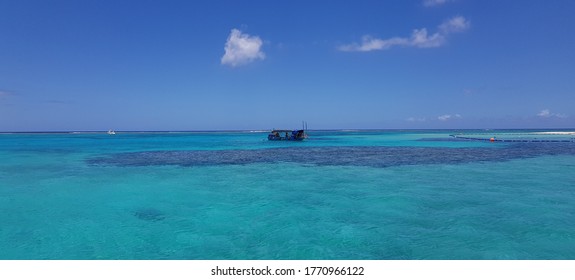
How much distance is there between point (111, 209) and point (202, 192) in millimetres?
3613

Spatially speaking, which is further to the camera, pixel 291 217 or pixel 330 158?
pixel 330 158

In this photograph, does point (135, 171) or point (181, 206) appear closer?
point (181, 206)

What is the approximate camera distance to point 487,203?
36.0 ft

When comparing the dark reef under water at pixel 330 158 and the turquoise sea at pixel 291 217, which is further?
the dark reef under water at pixel 330 158

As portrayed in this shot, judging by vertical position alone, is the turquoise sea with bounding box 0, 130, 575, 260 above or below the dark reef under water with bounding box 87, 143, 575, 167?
below

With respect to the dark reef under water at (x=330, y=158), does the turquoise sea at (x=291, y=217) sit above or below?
below

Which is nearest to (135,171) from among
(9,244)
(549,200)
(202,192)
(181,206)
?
(202,192)

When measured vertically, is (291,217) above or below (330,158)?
below

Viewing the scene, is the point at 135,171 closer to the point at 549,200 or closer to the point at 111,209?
the point at 111,209

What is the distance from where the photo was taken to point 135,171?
64.6 ft

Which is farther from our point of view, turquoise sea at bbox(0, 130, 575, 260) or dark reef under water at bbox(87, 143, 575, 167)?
dark reef under water at bbox(87, 143, 575, 167)
